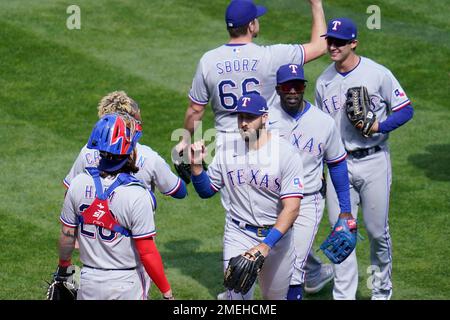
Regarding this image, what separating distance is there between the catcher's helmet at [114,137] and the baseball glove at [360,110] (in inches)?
98.2

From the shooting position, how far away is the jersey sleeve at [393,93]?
353 inches

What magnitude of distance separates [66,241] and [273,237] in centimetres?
145

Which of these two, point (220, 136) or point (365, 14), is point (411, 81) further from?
point (220, 136)

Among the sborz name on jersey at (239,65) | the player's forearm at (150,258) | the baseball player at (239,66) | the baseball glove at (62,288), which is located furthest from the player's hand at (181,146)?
the player's forearm at (150,258)

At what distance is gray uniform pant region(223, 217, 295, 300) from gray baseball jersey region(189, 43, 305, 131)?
1281mm

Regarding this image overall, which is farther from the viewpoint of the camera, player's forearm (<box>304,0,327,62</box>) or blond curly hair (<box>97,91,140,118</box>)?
player's forearm (<box>304,0,327,62</box>)

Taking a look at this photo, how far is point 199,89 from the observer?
29.4 ft

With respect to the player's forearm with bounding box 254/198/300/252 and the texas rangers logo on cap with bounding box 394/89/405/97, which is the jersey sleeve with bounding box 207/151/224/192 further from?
the texas rangers logo on cap with bounding box 394/89/405/97

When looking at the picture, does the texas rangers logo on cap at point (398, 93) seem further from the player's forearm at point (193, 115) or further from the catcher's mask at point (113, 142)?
the catcher's mask at point (113, 142)

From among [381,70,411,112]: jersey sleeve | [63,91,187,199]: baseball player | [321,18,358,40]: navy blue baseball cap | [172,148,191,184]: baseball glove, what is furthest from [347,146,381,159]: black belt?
[63,91,187,199]: baseball player

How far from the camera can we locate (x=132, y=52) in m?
15.0

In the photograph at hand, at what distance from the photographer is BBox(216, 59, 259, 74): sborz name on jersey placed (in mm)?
8641
